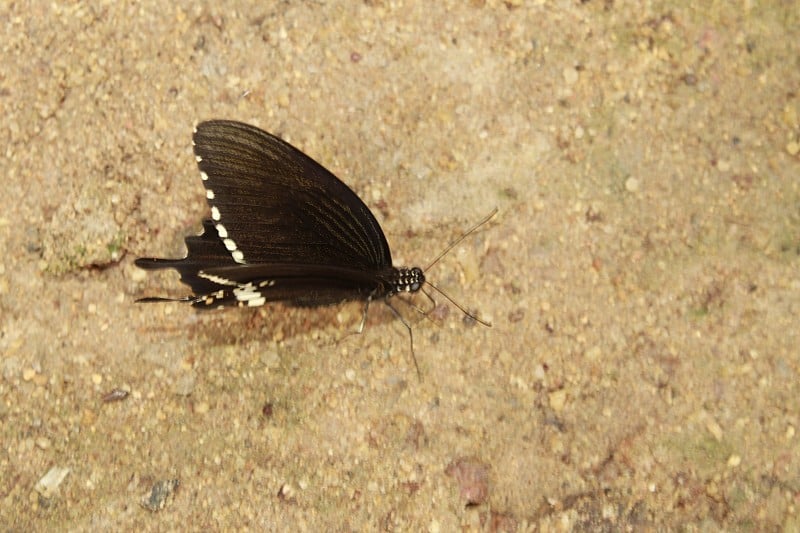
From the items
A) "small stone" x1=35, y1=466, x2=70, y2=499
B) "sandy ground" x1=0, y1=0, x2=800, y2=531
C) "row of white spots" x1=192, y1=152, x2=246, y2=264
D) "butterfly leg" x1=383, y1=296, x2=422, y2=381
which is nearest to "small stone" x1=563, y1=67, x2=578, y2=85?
"sandy ground" x1=0, y1=0, x2=800, y2=531

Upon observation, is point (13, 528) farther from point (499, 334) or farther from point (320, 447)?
point (499, 334)

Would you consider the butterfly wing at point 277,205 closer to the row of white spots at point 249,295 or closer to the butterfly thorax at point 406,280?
the butterfly thorax at point 406,280

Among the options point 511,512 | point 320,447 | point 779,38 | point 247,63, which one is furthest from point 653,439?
point 247,63

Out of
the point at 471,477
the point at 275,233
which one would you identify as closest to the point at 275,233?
the point at 275,233

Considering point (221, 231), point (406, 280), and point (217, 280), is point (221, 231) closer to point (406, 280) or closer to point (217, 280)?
point (217, 280)

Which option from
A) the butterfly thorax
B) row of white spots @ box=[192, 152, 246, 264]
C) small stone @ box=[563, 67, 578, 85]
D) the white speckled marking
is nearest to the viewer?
the white speckled marking

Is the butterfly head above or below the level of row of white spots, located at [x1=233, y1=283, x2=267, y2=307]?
below

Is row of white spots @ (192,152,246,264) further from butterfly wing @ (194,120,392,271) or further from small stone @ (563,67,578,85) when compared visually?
small stone @ (563,67,578,85)

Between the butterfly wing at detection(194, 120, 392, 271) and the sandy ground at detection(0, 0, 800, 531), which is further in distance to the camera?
the sandy ground at detection(0, 0, 800, 531)
